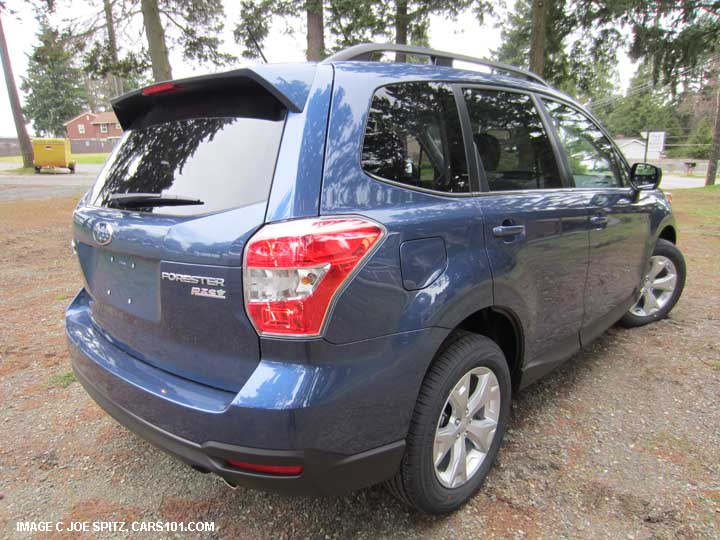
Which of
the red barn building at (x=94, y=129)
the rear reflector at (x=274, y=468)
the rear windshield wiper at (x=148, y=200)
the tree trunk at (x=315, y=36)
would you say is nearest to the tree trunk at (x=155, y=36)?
the tree trunk at (x=315, y=36)

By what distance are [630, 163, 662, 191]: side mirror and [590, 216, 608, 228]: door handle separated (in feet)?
2.47

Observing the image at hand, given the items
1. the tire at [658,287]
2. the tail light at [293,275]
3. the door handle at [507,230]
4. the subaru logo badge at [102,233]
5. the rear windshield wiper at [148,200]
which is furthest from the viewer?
the tire at [658,287]

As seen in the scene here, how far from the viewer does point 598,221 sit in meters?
2.77

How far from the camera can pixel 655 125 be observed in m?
62.3

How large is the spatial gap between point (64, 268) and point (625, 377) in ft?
20.9

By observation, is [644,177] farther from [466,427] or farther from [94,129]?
[94,129]

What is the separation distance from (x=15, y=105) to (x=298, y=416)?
2972 centimetres

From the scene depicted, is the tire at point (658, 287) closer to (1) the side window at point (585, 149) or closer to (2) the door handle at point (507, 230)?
(1) the side window at point (585, 149)

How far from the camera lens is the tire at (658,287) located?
3.96 metres

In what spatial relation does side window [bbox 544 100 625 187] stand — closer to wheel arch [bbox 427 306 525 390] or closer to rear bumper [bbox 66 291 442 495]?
wheel arch [bbox 427 306 525 390]

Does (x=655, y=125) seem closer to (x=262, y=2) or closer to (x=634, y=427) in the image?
(x=262, y=2)

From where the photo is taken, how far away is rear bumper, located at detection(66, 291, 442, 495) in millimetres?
1458

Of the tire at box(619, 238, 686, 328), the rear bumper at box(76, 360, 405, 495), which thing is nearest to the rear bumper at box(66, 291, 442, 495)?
the rear bumper at box(76, 360, 405, 495)

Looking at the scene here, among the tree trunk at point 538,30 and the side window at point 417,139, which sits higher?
the tree trunk at point 538,30
